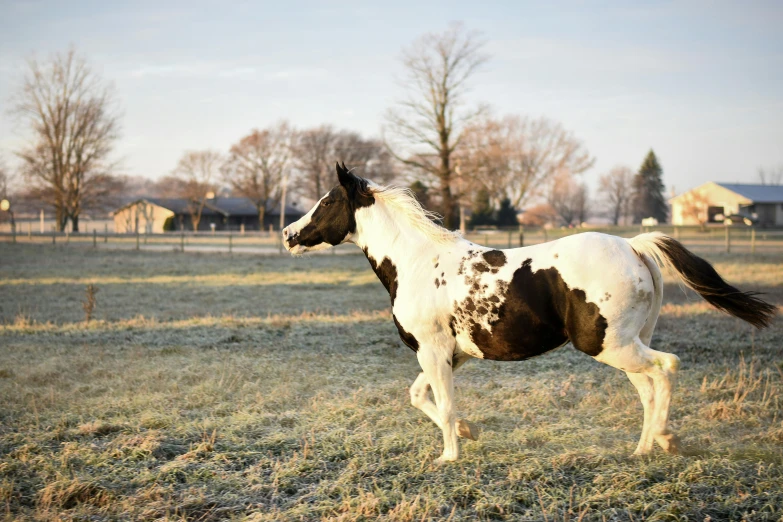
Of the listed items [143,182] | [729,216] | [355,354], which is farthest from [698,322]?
[143,182]

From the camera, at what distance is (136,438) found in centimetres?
498

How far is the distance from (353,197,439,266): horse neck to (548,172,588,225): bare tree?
248 ft

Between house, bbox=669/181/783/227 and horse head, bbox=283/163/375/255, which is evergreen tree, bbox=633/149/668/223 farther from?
horse head, bbox=283/163/375/255

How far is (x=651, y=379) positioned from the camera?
4.60 m

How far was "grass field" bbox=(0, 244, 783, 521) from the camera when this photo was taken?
385 cm

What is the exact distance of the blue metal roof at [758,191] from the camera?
64700 millimetres

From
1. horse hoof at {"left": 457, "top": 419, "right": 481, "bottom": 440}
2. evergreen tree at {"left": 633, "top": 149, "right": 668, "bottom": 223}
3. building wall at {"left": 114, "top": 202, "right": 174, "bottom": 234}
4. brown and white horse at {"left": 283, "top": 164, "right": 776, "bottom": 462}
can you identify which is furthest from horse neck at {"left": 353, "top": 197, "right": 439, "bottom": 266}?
evergreen tree at {"left": 633, "top": 149, "right": 668, "bottom": 223}

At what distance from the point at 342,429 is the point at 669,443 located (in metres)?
2.61

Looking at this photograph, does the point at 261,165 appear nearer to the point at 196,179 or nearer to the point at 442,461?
the point at 196,179

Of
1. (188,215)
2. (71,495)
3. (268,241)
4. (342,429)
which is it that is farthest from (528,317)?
(188,215)

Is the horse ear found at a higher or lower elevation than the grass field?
higher

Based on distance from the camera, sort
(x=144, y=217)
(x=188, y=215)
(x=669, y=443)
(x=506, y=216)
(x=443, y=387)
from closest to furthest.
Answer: (x=669, y=443) → (x=443, y=387) → (x=506, y=216) → (x=144, y=217) → (x=188, y=215)

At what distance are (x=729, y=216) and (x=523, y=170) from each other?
23.0m

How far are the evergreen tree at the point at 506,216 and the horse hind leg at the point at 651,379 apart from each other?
61.0 meters
